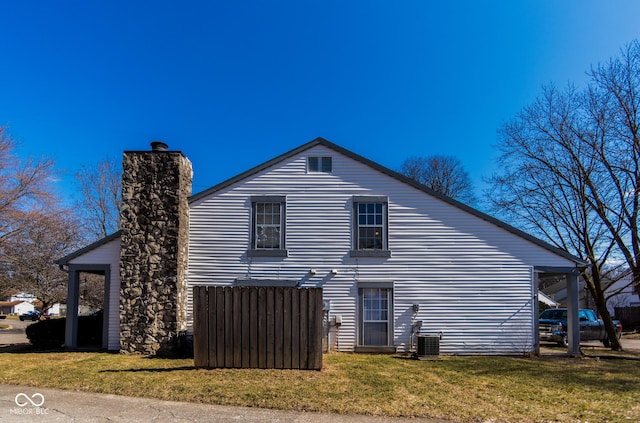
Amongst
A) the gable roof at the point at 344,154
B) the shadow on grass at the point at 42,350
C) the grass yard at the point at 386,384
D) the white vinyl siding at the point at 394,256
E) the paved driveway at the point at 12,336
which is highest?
the gable roof at the point at 344,154

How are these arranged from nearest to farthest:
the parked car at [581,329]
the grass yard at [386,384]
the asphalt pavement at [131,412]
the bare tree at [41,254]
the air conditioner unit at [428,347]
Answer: the asphalt pavement at [131,412], the grass yard at [386,384], the air conditioner unit at [428,347], the parked car at [581,329], the bare tree at [41,254]

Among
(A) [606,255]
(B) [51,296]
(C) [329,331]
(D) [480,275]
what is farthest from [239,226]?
(B) [51,296]

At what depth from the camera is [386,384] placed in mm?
8906

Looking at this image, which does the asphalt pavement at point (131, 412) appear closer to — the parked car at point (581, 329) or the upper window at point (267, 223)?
the upper window at point (267, 223)

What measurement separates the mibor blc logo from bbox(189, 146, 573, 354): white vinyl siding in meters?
6.26

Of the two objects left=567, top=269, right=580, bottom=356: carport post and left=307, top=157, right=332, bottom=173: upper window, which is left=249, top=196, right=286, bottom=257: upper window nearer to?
left=307, top=157, right=332, bottom=173: upper window

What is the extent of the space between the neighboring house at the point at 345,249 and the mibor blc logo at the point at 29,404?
5.21 meters

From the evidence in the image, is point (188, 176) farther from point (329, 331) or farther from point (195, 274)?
point (329, 331)

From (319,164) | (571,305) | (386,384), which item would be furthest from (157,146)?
(571,305)

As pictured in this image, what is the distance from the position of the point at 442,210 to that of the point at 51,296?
25.0 meters

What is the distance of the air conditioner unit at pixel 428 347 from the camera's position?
12.6m

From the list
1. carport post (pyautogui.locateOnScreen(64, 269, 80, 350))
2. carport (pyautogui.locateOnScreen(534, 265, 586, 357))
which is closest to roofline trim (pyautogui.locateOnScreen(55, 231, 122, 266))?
carport post (pyautogui.locateOnScreen(64, 269, 80, 350))

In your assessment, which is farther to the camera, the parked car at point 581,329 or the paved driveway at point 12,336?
the paved driveway at point 12,336

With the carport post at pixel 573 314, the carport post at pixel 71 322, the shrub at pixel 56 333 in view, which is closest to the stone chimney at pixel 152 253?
the carport post at pixel 71 322
